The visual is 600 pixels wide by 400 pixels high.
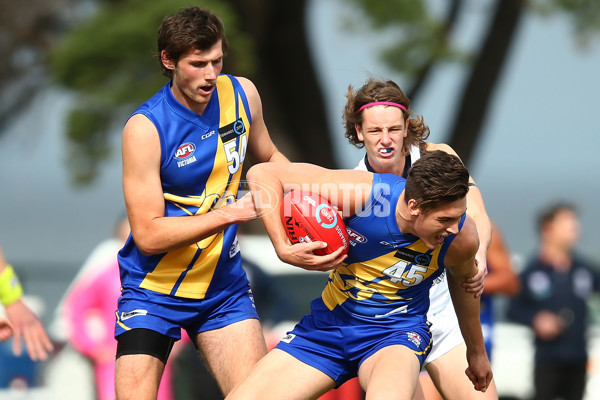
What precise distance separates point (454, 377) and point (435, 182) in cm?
141

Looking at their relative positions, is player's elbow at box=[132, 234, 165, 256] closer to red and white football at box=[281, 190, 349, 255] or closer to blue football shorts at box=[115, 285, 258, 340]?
blue football shorts at box=[115, 285, 258, 340]

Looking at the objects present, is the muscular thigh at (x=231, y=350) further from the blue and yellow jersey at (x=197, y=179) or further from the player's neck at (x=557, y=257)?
the player's neck at (x=557, y=257)

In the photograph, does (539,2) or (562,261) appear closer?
(562,261)

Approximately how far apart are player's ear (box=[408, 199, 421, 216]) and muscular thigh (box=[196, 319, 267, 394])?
1139 mm

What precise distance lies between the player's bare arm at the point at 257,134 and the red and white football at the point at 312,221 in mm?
657

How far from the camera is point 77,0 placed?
13750 millimetres

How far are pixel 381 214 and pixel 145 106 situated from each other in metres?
1.29

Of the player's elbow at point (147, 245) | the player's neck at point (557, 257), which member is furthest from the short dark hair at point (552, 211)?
the player's elbow at point (147, 245)

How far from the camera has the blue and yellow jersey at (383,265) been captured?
14.6 ft

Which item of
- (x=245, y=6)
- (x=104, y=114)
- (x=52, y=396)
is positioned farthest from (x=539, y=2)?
(x=52, y=396)

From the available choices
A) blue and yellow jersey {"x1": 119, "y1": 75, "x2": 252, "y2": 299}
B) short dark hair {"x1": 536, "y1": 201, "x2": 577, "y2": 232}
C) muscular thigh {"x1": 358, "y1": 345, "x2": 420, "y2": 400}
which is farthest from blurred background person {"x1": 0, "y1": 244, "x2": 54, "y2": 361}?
short dark hair {"x1": 536, "y1": 201, "x2": 577, "y2": 232}

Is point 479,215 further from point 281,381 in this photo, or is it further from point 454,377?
point 281,381

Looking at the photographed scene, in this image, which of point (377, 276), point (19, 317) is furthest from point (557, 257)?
point (19, 317)

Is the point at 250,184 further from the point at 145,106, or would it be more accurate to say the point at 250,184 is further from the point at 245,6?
the point at 245,6
